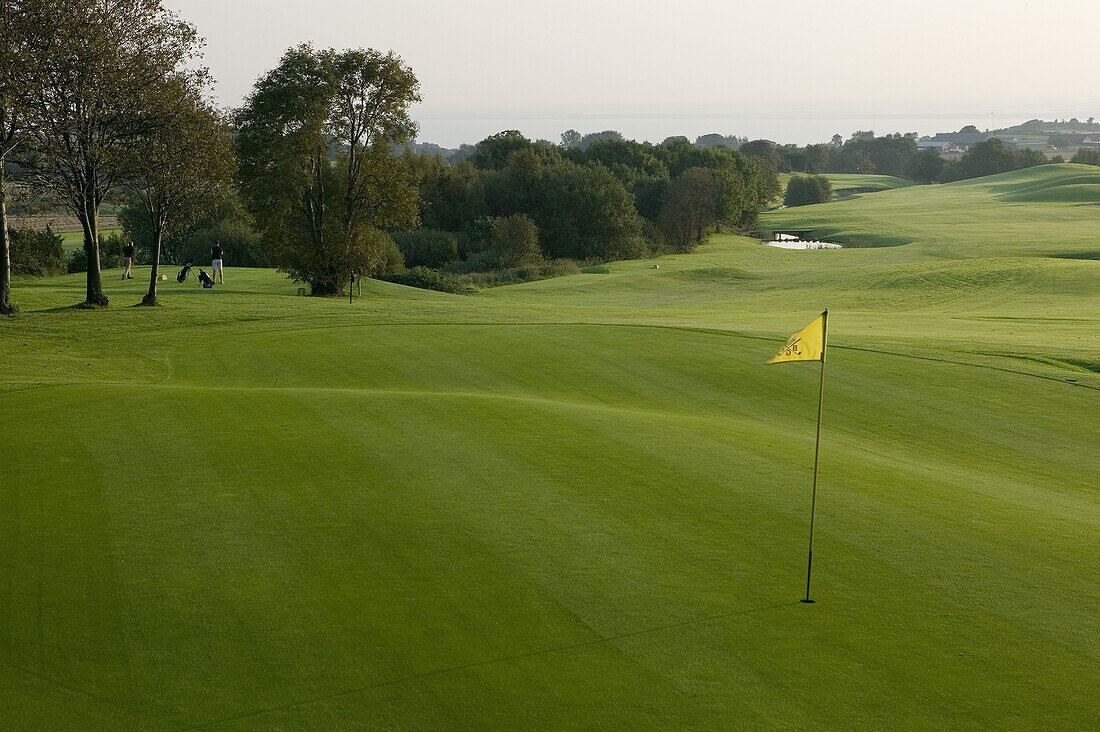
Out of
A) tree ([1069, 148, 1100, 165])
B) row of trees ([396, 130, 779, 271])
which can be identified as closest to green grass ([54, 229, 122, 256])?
row of trees ([396, 130, 779, 271])

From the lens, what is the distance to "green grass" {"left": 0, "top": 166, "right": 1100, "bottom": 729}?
21.7 ft

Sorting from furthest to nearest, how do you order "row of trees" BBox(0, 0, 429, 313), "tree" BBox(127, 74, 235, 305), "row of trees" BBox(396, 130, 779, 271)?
"row of trees" BBox(396, 130, 779, 271) < "tree" BBox(127, 74, 235, 305) < "row of trees" BBox(0, 0, 429, 313)

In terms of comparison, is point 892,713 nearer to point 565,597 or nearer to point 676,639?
point 676,639

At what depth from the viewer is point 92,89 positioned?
27.0 m

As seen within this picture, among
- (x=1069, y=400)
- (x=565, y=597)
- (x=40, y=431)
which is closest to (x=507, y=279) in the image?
(x=1069, y=400)

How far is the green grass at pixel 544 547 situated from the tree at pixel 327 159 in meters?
21.6

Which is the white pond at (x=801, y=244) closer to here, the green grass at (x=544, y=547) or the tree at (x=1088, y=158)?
the green grass at (x=544, y=547)

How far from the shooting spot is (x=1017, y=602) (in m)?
8.28

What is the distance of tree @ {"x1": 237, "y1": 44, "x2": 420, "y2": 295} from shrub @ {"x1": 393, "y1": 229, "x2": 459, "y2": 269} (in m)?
31.2

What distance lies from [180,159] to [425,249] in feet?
153

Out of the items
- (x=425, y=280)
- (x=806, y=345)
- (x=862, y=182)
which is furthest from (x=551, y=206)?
(x=862, y=182)

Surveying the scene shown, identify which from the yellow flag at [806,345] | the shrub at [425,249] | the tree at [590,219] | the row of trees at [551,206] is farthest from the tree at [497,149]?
the yellow flag at [806,345]

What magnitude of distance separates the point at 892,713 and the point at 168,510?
6987mm

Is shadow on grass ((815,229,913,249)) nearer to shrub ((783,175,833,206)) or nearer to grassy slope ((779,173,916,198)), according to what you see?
shrub ((783,175,833,206))
